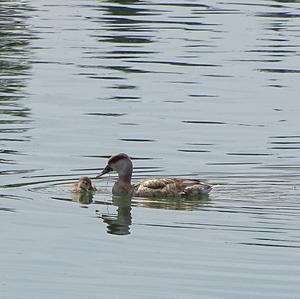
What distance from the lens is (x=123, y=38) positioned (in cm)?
3200

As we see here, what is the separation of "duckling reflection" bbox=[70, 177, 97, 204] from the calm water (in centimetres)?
6

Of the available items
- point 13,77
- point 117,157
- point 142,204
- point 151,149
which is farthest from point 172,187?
point 13,77

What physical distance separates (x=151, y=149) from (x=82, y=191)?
2.85m

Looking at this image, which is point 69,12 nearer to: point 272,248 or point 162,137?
point 162,137

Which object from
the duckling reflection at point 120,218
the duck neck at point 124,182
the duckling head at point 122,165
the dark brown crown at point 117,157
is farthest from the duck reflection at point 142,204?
the dark brown crown at point 117,157

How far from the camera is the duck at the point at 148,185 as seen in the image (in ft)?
57.5

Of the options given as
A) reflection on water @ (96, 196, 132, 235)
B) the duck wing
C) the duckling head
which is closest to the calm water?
reflection on water @ (96, 196, 132, 235)

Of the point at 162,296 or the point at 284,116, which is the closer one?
the point at 162,296

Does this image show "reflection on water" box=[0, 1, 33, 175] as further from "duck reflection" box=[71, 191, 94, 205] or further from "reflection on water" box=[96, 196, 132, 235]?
"reflection on water" box=[96, 196, 132, 235]

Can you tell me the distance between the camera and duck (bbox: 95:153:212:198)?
57.5 feet

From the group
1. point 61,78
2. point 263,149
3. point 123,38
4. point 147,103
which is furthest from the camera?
point 123,38

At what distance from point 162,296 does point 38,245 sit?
2.25 meters

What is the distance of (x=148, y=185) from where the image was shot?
1780 centimetres

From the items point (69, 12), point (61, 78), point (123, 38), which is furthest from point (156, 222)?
point (69, 12)
